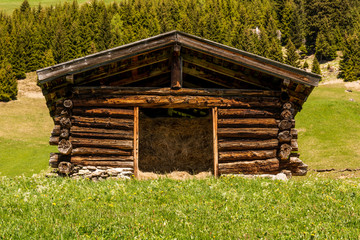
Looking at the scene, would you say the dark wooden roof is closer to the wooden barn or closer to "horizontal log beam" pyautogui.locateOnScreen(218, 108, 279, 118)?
the wooden barn

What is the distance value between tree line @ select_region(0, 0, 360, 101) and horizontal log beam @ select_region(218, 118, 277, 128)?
6402cm

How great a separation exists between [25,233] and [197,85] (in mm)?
11515

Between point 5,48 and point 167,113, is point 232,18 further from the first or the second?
point 167,113

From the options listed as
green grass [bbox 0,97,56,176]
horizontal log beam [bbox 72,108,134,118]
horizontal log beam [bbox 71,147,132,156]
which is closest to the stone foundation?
horizontal log beam [bbox 71,147,132,156]

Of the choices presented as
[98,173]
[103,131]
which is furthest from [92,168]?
[103,131]

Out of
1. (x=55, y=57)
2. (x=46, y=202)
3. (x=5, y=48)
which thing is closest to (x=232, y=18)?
(x=55, y=57)

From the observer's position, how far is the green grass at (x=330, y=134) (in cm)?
2948

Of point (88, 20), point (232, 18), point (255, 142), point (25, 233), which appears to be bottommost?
point (25, 233)

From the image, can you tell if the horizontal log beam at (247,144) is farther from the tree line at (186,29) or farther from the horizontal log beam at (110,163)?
the tree line at (186,29)

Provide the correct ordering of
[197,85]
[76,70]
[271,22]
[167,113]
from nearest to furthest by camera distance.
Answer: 1. [76,70]
2. [197,85]
3. [167,113]
4. [271,22]

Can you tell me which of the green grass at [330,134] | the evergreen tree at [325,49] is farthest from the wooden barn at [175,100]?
the evergreen tree at [325,49]

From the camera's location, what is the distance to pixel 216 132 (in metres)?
12.7

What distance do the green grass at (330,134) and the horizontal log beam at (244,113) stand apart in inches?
654

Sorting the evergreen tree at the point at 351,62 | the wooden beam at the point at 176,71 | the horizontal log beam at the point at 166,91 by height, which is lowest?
the horizontal log beam at the point at 166,91
